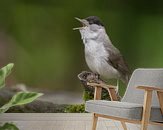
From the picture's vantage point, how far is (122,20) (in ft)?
18.1

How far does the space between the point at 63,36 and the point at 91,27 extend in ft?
1.58

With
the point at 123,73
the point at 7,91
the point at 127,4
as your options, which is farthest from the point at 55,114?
the point at 127,4

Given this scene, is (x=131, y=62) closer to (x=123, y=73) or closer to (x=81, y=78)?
(x=123, y=73)

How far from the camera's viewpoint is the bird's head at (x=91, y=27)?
17.6 feet

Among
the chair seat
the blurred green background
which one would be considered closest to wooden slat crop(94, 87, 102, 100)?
the chair seat

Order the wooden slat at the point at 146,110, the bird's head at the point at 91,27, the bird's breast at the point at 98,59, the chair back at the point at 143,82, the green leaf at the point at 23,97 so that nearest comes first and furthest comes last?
the green leaf at the point at 23,97 < the wooden slat at the point at 146,110 < the chair back at the point at 143,82 < the bird's breast at the point at 98,59 < the bird's head at the point at 91,27

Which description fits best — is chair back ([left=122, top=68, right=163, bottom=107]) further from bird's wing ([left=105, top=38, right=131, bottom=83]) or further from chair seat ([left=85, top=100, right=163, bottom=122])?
bird's wing ([left=105, top=38, right=131, bottom=83])

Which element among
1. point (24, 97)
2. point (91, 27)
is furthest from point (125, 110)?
point (91, 27)

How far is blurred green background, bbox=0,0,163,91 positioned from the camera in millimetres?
5406

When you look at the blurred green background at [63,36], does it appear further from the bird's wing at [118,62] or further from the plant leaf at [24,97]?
the plant leaf at [24,97]

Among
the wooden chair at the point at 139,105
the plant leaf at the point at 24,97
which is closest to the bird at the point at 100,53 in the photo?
the wooden chair at the point at 139,105

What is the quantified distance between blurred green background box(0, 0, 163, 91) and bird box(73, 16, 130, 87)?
10 cm

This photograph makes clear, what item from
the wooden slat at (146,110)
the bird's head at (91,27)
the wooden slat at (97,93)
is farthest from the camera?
the bird's head at (91,27)

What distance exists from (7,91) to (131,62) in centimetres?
203
